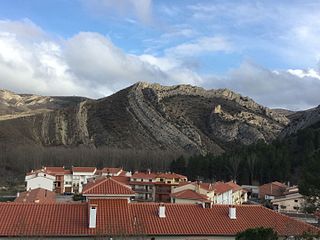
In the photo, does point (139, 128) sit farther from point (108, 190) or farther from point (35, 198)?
point (108, 190)

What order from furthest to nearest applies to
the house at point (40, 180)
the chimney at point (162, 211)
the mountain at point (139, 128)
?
the mountain at point (139, 128) < the house at point (40, 180) < the chimney at point (162, 211)

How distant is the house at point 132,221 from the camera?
2275 centimetres

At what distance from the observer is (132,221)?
953 inches

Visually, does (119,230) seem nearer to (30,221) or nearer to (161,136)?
(30,221)

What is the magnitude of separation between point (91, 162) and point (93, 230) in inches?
4409

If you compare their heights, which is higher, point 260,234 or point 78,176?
point 78,176

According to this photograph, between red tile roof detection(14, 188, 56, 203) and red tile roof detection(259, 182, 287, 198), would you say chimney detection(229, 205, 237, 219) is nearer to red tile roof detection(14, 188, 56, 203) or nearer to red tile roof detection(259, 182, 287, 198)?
red tile roof detection(14, 188, 56, 203)

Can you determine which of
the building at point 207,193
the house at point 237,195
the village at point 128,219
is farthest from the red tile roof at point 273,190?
the village at point 128,219

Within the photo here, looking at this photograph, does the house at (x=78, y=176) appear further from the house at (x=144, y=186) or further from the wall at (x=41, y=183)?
the house at (x=144, y=186)

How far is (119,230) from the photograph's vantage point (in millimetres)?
22391

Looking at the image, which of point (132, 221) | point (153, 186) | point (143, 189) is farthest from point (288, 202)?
point (132, 221)

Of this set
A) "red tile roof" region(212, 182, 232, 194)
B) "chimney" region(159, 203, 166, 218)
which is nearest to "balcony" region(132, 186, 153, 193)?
"red tile roof" region(212, 182, 232, 194)

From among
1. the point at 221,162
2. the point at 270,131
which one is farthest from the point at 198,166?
the point at 270,131

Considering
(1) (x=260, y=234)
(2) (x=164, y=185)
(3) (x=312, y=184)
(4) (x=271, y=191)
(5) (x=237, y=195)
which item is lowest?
(1) (x=260, y=234)
